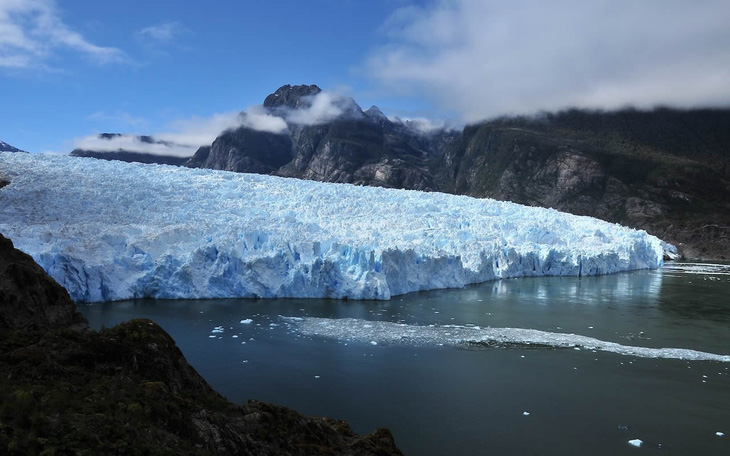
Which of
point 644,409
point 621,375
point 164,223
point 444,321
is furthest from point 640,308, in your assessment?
point 164,223

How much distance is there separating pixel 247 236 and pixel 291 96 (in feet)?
382

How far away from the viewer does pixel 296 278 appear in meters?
17.8

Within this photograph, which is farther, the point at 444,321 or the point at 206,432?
the point at 444,321

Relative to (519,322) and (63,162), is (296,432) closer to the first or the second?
(519,322)

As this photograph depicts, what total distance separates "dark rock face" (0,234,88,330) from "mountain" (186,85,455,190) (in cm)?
8844

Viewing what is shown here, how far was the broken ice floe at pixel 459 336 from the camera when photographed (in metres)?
12.2

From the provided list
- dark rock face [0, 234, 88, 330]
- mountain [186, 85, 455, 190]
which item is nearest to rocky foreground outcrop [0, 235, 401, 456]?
dark rock face [0, 234, 88, 330]

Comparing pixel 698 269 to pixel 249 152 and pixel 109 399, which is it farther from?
pixel 249 152

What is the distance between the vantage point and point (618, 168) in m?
71.3

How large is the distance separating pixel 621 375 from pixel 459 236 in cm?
1445

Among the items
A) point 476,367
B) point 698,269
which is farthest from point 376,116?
point 476,367

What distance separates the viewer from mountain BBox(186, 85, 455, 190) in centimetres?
9844

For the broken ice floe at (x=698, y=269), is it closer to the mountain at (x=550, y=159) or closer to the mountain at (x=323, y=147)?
the mountain at (x=550, y=159)

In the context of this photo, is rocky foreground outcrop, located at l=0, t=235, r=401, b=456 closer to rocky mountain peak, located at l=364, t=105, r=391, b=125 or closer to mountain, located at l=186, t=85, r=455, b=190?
mountain, located at l=186, t=85, r=455, b=190
